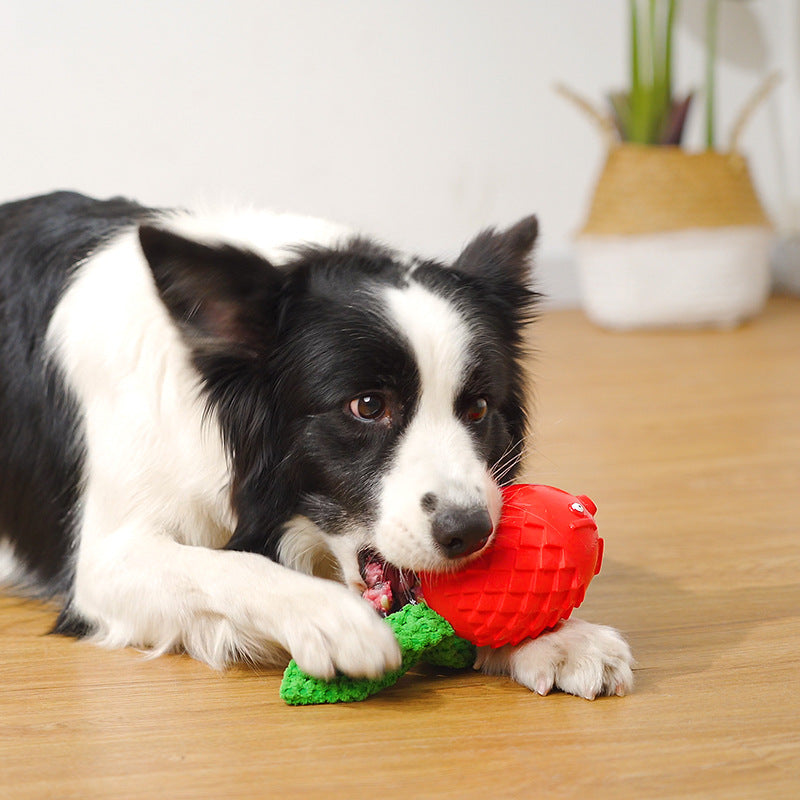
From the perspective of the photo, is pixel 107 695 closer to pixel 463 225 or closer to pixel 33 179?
pixel 33 179

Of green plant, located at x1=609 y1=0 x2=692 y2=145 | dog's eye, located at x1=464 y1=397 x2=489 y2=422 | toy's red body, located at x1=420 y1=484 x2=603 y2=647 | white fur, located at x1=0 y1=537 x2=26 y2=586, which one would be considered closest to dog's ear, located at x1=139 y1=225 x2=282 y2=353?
dog's eye, located at x1=464 y1=397 x2=489 y2=422

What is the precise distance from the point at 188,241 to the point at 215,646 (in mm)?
637

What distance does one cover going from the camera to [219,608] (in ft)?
5.87

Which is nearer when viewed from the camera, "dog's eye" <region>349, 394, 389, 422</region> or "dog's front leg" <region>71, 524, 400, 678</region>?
"dog's front leg" <region>71, 524, 400, 678</region>

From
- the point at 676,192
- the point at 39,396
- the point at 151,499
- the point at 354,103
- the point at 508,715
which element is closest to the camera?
the point at 508,715

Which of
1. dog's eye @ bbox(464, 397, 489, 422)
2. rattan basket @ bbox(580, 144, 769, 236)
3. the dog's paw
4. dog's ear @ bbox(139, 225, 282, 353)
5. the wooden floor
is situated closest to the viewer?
the wooden floor

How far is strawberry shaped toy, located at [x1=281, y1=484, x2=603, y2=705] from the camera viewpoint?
1.65 m

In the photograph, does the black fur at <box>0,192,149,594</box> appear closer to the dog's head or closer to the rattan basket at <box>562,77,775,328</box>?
the dog's head

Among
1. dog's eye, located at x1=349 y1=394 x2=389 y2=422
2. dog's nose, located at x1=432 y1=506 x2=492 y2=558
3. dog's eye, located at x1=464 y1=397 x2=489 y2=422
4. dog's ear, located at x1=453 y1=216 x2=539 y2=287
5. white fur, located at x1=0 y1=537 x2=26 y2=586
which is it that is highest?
dog's ear, located at x1=453 y1=216 x2=539 y2=287

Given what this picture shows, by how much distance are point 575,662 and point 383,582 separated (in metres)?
0.33

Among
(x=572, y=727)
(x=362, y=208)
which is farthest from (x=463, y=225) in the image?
(x=572, y=727)

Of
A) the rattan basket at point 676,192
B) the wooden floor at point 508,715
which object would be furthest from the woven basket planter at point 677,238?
the wooden floor at point 508,715

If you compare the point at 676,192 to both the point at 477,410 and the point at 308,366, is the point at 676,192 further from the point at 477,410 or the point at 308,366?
the point at 308,366

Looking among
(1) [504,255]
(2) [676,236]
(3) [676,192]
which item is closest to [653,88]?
(3) [676,192]
